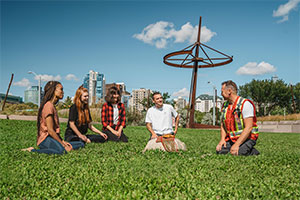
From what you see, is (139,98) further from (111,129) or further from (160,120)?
(160,120)

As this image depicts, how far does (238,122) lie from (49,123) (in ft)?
13.2

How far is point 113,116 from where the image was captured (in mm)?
8219

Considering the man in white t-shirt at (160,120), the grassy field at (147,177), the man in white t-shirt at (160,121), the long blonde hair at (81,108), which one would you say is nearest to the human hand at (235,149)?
the grassy field at (147,177)

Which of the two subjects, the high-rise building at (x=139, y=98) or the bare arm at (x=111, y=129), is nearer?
the bare arm at (x=111, y=129)

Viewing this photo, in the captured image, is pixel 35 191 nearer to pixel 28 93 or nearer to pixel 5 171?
pixel 5 171

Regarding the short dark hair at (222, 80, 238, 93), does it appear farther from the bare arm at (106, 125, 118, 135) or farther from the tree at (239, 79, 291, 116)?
the tree at (239, 79, 291, 116)

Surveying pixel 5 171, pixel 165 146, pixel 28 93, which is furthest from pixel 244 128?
pixel 28 93

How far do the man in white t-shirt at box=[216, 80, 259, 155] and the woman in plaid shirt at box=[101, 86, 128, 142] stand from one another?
3.41 m

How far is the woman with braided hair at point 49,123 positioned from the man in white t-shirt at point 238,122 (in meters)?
3.63

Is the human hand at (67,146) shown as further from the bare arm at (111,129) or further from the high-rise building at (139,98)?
the high-rise building at (139,98)

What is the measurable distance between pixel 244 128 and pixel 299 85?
164ft

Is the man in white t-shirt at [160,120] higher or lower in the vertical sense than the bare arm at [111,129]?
higher

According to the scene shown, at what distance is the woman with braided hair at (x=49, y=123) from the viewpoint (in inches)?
219

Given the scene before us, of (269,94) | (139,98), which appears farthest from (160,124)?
(139,98)
